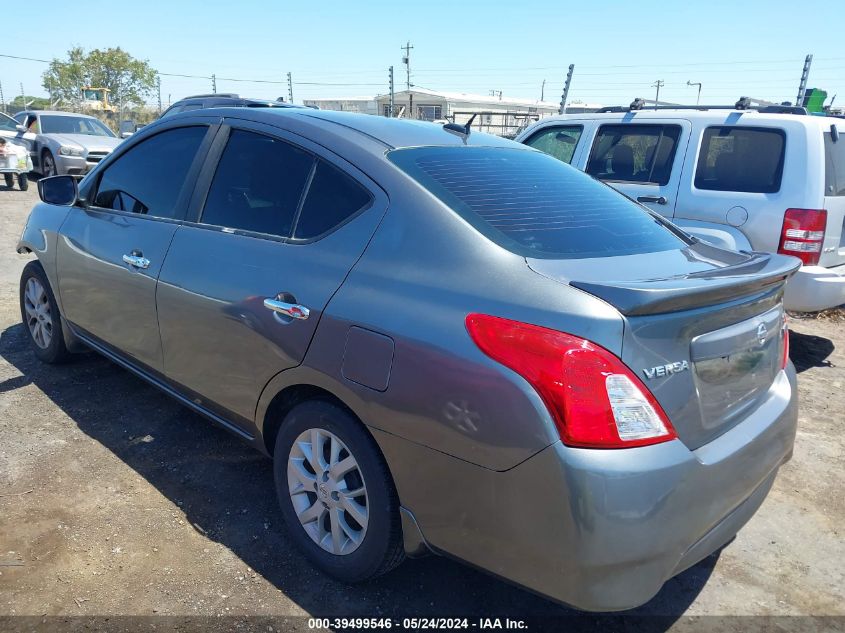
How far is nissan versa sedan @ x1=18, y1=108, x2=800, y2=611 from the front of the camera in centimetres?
177

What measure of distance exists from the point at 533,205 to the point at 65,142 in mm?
14400

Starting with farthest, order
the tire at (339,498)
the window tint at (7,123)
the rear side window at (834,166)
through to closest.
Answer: the window tint at (7,123) → the rear side window at (834,166) → the tire at (339,498)

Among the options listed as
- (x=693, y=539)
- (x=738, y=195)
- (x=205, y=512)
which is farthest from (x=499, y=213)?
Result: (x=738, y=195)

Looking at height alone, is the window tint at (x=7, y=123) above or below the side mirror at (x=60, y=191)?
above

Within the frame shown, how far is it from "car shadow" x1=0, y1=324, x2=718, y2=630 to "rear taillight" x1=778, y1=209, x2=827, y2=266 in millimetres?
2876

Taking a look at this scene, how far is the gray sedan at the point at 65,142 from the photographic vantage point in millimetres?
13656

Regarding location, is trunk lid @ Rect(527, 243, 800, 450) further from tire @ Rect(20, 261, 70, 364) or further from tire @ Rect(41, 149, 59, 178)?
tire @ Rect(41, 149, 59, 178)

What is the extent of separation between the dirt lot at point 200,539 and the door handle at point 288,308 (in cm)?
103

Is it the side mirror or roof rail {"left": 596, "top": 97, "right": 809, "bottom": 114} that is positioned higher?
roof rail {"left": 596, "top": 97, "right": 809, "bottom": 114}

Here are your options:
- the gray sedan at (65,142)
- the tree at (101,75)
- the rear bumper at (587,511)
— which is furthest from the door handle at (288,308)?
the tree at (101,75)

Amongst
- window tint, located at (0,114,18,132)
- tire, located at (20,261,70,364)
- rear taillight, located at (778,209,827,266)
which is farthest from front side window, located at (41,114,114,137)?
rear taillight, located at (778,209,827,266)

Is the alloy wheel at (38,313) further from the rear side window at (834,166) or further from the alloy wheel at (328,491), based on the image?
the rear side window at (834,166)

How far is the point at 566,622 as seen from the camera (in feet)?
Result: 7.67

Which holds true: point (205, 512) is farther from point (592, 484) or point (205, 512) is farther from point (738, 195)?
point (738, 195)
